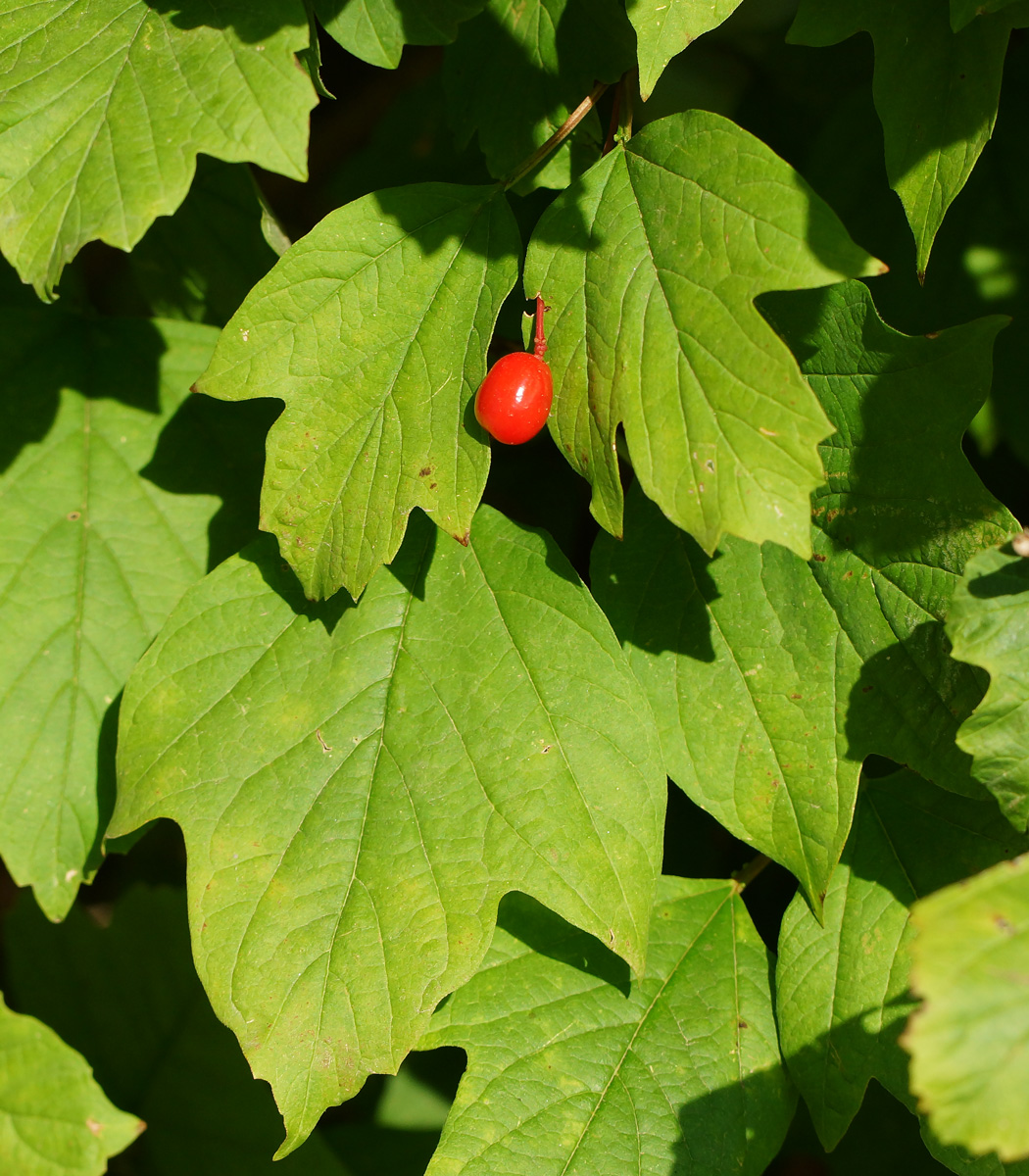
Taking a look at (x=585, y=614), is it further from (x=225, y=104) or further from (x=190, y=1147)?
(x=190, y=1147)

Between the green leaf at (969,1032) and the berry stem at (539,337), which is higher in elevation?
the berry stem at (539,337)

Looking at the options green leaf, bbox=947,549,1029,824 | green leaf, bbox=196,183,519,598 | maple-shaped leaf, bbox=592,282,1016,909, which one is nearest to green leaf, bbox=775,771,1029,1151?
maple-shaped leaf, bbox=592,282,1016,909

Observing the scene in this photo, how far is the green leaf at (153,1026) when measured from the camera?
2.24 meters

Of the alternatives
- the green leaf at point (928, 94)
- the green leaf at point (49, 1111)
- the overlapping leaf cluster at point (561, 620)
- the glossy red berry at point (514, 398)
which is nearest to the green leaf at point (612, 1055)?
the overlapping leaf cluster at point (561, 620)

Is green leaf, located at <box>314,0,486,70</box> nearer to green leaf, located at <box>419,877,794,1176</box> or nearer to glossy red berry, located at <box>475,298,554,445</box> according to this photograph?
glossy red berry, located at <box>475,298,554,445</box>

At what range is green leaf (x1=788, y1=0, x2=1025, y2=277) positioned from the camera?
53.7 inches

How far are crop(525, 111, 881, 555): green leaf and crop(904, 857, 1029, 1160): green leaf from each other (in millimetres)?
443

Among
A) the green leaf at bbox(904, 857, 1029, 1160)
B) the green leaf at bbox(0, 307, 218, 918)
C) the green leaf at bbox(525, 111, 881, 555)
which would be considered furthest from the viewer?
the green leaf at bbox(0, 307, 218, 918)

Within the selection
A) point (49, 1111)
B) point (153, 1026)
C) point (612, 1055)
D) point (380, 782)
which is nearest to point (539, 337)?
point (380, 782)

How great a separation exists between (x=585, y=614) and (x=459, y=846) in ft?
1.26

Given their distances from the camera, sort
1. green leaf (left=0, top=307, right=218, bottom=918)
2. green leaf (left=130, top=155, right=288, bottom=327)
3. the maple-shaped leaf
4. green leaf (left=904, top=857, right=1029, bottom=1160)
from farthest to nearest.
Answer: green leaf (left=130, top=155, right=288, bottom=327)
green leaf (left=0, top=307, right=218, bottom=918)
the maple-shaped leaf
green leaf (left=904, top=857, right=1029, bottom=1160)

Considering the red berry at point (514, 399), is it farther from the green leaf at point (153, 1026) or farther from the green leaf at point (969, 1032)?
the green leaf at point (153, 1026)

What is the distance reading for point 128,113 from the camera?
136 cm

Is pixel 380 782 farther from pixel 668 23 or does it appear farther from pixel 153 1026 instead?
pixel 153 1026
